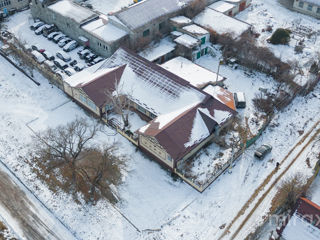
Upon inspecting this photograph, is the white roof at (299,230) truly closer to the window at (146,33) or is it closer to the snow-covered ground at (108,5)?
the window at (146,33)

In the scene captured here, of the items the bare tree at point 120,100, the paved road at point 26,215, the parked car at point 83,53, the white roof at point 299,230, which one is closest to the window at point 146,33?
the parked car at point 83,53

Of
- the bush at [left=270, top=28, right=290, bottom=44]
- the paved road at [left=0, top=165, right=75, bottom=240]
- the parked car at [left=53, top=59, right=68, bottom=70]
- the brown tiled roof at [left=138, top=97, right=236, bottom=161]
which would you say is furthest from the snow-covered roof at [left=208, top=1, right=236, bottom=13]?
the paved road at [left=0, top=165, right=75, bottom=240]

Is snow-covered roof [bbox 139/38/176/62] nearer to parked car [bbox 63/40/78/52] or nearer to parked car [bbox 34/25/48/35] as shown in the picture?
parked car [bbox 63/40/78/52]

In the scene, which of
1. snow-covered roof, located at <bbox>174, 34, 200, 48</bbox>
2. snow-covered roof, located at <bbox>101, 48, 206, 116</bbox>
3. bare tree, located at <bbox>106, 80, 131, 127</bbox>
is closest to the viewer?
bare tree, located at <bbox>106, 80, 131, 127</bbox>

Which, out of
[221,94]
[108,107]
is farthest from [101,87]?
[221,94]

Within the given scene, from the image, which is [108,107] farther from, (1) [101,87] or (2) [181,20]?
(2) [181,20]

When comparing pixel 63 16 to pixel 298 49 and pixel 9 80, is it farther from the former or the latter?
pixel 298 49
